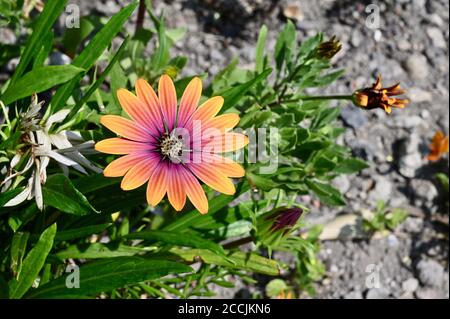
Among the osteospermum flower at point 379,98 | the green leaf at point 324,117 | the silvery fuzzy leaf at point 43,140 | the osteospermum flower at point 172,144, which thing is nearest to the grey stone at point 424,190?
the green leaf at point 324,117

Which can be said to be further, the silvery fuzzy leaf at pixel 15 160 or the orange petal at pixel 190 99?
the silvery fuzzy leaf at pixel 15 160

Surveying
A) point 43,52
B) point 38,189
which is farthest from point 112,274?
point 43,52

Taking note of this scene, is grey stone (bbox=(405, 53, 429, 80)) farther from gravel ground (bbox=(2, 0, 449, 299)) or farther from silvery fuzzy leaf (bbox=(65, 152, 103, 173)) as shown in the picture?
silvery fuzzy leaf (bbox=(65, 152, 103, 173))

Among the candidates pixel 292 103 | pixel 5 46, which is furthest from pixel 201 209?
pixel 5 46

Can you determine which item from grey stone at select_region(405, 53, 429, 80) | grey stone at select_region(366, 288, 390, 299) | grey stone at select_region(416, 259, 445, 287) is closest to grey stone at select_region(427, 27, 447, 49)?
grey stone at select_region(405, 53, 429, 80)

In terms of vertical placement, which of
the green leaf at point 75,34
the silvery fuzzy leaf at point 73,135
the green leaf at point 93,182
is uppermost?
the green leaf at point 75,34

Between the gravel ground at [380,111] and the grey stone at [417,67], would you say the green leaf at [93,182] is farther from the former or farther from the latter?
the grey stone at [417,67]

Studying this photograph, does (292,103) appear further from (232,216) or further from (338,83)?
(338,83)
